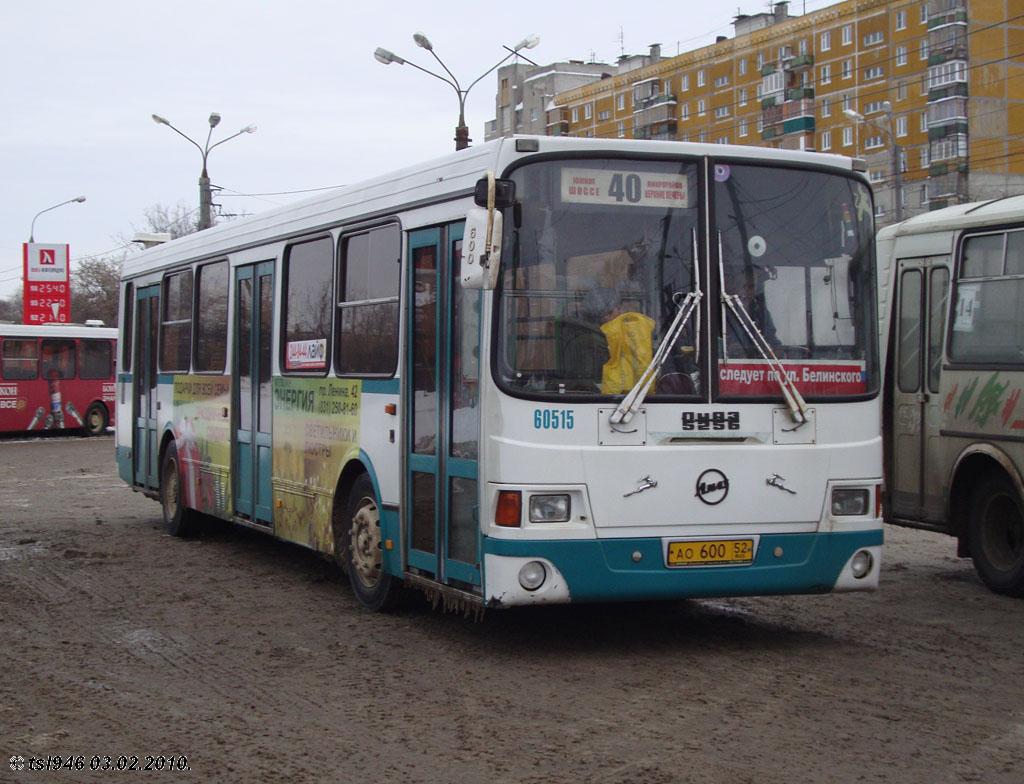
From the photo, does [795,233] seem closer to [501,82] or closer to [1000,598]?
[1000,598]

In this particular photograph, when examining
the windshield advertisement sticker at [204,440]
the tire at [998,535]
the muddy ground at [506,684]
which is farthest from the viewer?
the windshield advertisement sticker at [204,440]

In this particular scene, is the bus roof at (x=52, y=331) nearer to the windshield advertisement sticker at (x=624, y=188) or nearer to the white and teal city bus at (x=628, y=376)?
the white and teal city bus at (x=628, y=376)

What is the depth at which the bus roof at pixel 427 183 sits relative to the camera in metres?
7.93

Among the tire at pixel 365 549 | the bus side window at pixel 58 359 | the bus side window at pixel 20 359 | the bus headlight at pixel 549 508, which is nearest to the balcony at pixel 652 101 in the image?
the bus side window at pixel 58 359

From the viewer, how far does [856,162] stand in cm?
853

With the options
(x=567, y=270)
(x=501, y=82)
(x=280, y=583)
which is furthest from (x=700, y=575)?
(x=501, y=82)

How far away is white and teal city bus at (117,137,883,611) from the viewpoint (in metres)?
7.73

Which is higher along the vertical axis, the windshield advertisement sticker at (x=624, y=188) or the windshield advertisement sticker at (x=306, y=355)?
the windshield advertisement sticker at (x=624, y=188)

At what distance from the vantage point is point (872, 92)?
244ft

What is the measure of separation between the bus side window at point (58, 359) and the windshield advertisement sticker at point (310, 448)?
26.3 metres

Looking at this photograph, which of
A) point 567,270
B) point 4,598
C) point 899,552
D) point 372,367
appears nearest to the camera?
point 567,270

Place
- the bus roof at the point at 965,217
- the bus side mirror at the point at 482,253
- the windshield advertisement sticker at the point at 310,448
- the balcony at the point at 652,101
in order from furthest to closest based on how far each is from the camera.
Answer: the balcony at the point at 652,101
the bus roof at the point at 965,217
the windshield advertisement sticker at the point at 310,448
the bus side mirror at the point at 482,253

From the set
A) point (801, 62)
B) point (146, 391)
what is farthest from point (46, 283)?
point (801, 62)

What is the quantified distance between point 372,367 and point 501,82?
107 metres
